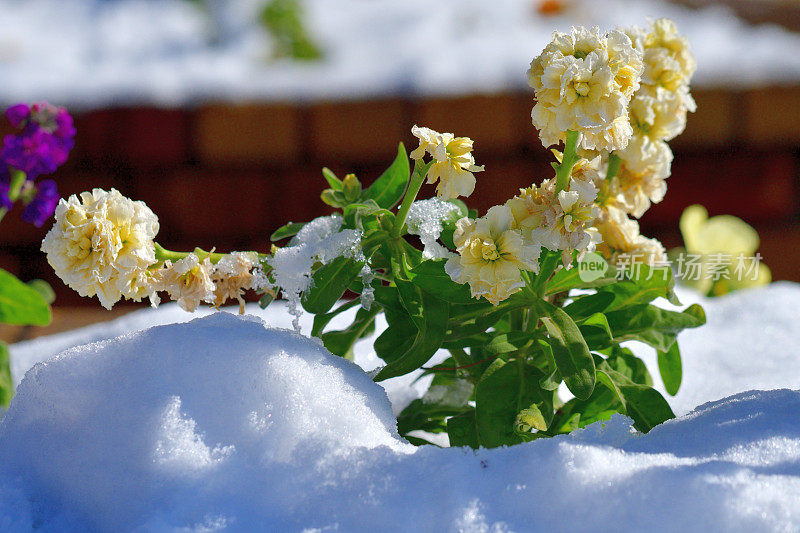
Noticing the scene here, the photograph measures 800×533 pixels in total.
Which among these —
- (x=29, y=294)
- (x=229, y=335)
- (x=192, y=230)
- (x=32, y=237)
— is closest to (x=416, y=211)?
(x=229, y=335)

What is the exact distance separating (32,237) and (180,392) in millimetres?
1652

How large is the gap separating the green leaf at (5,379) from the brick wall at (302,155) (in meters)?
1.14

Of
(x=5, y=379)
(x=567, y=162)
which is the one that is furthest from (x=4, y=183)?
(x=567, y=162)

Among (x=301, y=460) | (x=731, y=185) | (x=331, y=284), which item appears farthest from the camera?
(x=731, y=185)

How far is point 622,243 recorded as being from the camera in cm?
65

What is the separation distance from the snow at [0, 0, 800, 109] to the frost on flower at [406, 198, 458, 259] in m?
1.36

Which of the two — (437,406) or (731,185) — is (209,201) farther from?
(437,406)

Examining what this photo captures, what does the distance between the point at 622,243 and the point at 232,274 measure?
303mm

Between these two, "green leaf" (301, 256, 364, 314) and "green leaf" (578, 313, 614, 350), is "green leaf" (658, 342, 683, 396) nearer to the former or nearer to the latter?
"green leaf" (578, 313, 614, 350)

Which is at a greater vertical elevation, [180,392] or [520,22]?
[180,392]

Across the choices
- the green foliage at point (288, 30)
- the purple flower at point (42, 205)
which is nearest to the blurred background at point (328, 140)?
the purple flower at point (42, 205)

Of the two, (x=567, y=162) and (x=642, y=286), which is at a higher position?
(x=567, y=162)

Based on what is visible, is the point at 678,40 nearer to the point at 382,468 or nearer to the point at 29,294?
the point at 382,468

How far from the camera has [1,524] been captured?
0.46m
